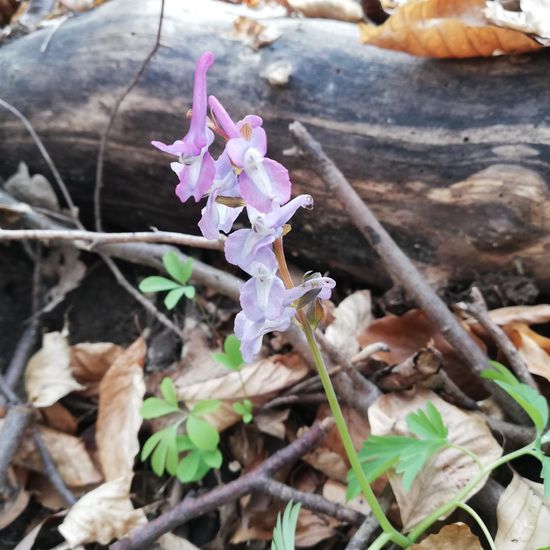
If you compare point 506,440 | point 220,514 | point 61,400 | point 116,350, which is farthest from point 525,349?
point 61,400

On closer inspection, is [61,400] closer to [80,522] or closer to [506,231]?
[80,522]

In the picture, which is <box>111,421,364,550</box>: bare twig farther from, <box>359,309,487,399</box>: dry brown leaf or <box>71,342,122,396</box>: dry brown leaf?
<box>71,342,122,396</box>: dry brown leaf

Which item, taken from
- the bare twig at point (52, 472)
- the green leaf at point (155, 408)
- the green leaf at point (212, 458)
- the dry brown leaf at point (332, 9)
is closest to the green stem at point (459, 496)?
the green leaf at point (212, 458)

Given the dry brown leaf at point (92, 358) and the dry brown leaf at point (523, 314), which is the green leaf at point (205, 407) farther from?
the dry brown leaf at point (523, 314)

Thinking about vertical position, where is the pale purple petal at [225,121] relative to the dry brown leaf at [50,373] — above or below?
above

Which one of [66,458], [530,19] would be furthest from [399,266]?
[66,458]

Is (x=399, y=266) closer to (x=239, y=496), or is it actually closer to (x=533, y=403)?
(x=533, y=403)

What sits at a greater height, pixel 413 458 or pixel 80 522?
pixel 413 458
